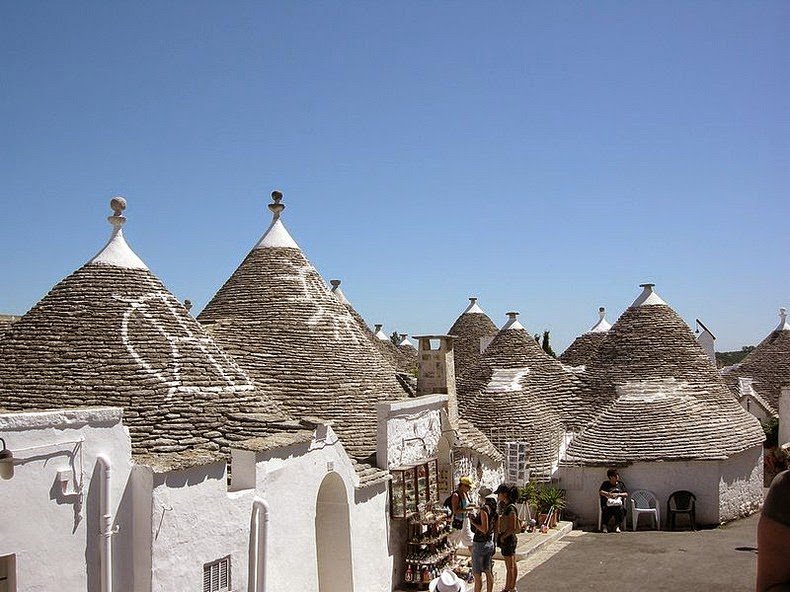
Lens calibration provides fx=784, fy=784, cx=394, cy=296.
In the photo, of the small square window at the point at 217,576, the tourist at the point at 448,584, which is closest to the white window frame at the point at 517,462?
the tourist at the point at 448,584

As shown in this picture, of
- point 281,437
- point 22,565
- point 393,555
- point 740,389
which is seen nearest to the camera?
point 22,565

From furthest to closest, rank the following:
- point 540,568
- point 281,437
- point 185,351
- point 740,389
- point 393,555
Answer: point 740,389
point 540,568
point 393,555
point 185,351
point 281,437

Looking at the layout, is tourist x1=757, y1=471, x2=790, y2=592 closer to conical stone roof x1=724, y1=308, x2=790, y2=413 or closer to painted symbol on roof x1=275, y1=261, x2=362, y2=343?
painted symbol on roof x1=275, y1=261, x2=362, y2=343

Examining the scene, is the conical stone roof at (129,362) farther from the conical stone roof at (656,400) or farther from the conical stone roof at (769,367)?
the conical stone roof at (769,367)

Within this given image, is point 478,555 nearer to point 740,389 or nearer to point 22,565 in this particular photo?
point 22,565

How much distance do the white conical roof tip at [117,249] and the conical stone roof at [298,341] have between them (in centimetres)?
245

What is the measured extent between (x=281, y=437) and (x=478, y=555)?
10.1 feet

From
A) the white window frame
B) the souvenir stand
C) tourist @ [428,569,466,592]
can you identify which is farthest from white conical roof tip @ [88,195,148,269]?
the white window frame

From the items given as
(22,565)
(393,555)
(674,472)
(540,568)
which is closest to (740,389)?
(674,472)

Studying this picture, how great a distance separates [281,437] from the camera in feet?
32.8

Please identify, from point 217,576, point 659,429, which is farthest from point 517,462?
point 217,576

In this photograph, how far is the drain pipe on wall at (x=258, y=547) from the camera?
9156mm

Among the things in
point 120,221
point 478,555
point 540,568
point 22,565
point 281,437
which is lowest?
point 540,568

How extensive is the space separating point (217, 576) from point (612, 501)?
1050cm
